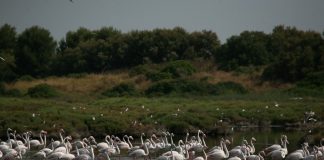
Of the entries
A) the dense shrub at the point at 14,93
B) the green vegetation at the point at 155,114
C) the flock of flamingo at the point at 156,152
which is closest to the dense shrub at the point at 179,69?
the green vegetation at the point at 155,114

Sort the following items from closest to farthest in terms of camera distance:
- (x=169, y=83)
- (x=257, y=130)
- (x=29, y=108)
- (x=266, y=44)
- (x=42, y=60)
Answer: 1. (x=257, y=130)
2. (x=29, y=108)
3. (x=169, y=83)
4. (x=266, y=44)
5. (x=42, y=60)

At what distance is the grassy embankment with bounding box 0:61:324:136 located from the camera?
4647 centimetres

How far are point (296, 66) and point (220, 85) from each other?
24.2 ft

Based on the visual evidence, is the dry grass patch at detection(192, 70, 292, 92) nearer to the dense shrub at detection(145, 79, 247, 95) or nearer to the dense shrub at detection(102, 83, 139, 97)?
the dense shrub at detection(145, 79, 247, 95)

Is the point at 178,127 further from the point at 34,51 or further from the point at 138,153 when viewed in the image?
the point at 34,51

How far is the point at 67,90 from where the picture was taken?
252 ft

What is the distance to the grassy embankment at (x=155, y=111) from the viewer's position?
1829 inches

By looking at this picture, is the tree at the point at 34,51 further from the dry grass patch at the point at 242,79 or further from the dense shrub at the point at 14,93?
the dry grass patch at the point at 242,79

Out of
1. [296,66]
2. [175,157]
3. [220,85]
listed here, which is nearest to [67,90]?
[220,85]

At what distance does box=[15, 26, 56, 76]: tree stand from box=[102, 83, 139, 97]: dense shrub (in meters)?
25.1

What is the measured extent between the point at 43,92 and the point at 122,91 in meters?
6.89

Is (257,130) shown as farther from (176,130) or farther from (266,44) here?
(266,44)

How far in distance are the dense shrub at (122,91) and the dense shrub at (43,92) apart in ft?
15.6

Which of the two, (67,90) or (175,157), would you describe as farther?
(67,90)
